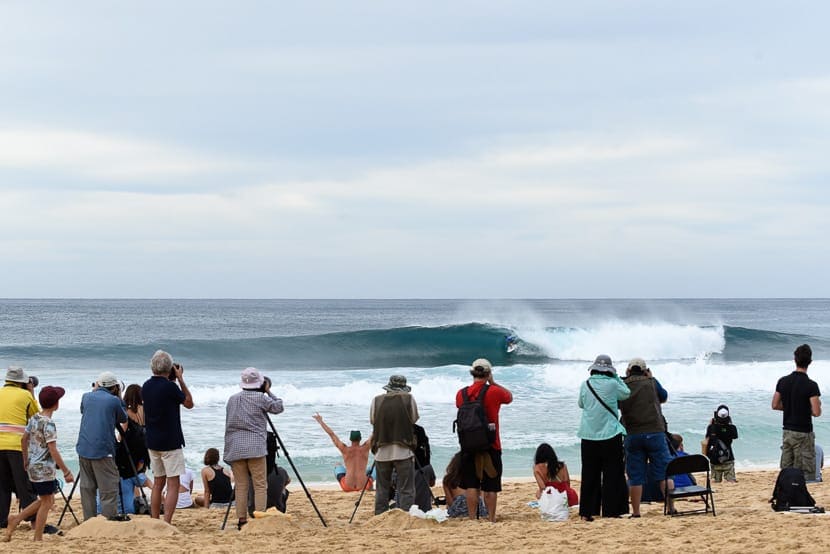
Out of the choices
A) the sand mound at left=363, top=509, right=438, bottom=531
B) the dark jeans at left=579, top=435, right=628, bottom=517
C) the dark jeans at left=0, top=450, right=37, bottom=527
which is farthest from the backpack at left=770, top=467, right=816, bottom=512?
the dark jeans at left=0, top=450, right=37, bottom=527

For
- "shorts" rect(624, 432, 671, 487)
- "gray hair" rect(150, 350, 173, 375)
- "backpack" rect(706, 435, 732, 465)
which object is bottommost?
"backpack" rect(706, 435, 732, 465)

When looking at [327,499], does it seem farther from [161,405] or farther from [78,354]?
[78,354]

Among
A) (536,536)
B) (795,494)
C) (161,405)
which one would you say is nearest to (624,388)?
(536,536)

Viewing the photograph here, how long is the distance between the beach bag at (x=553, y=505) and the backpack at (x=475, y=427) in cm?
84

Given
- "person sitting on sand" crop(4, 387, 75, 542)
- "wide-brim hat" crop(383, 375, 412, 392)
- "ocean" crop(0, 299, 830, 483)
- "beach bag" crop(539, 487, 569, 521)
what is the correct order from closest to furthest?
"person sitting on sand" crop(4, 387, 75, 542)
"wide-brim hat" crop(383, 375, 412, 392)
"beach bag" crop(539, 487, 569, 521)
"ocean" crop(0, 299, 830, 483)

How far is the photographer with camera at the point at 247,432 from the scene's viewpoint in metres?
7.09

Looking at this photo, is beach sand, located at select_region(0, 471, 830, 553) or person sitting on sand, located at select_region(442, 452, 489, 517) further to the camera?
person sitting on sand, located at select_region(442, 452, 489, 517)

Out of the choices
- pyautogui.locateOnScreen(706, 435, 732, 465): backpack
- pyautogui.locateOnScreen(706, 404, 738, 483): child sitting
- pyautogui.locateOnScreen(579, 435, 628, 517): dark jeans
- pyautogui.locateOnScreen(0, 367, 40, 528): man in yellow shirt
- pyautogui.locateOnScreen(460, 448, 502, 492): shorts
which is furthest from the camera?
pyautogui.locateOnScreen(706, 435, 732, 465): backpack

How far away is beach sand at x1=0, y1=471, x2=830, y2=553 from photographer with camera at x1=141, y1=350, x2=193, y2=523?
462 mm

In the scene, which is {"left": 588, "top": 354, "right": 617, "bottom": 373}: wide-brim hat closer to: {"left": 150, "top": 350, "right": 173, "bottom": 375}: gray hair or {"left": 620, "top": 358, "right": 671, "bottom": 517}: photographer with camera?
{"left": 620, "top": 358, "right": 671, "bottom": 517}: photographer with camera

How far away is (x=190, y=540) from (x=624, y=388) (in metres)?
3.44

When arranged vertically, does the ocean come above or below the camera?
below

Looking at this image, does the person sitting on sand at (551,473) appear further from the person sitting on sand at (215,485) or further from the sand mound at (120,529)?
the sand mound at (120,529)

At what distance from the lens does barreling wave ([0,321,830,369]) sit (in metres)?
32.6
